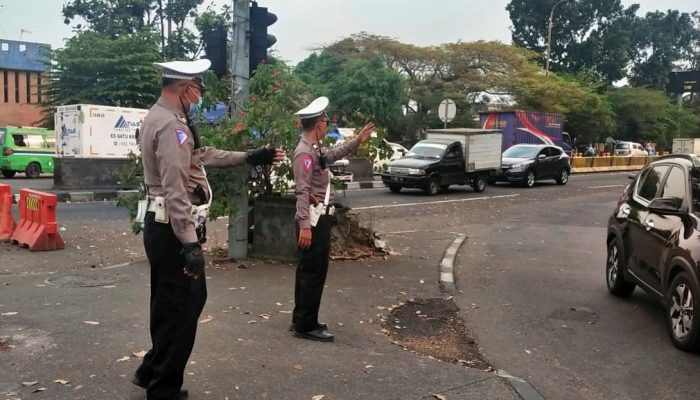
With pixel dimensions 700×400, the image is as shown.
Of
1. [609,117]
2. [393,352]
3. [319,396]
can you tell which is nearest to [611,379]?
[393,352]

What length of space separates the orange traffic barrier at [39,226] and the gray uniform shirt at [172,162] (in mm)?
6615

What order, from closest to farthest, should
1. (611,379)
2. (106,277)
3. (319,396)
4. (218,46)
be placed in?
(319,396) → (611,379) → (106,277) → (218,46)

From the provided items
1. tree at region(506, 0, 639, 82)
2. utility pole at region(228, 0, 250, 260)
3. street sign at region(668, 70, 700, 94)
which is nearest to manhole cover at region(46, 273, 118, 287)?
utility pole at region(228, 0, 250, 260)

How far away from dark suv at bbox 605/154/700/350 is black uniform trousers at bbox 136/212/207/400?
396cm

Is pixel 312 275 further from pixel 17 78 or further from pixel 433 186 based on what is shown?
pixel 17 78

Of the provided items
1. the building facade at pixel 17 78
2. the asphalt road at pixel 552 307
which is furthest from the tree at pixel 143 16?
the asphalt road at pixel 552 307

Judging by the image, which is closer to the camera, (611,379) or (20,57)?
(611,379)

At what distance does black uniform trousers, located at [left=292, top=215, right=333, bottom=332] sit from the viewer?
523cm

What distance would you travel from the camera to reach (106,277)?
7328 mm

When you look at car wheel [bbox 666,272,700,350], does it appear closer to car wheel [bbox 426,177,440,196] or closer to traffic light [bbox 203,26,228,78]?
traffic light [bbox 203,26,228,78]

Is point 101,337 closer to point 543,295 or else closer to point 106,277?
point 106,277

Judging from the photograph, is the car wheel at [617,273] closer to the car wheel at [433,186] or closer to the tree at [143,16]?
the car wheel at [433,186]

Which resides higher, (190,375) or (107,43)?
(107,43)

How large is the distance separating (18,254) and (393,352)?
669 cm
